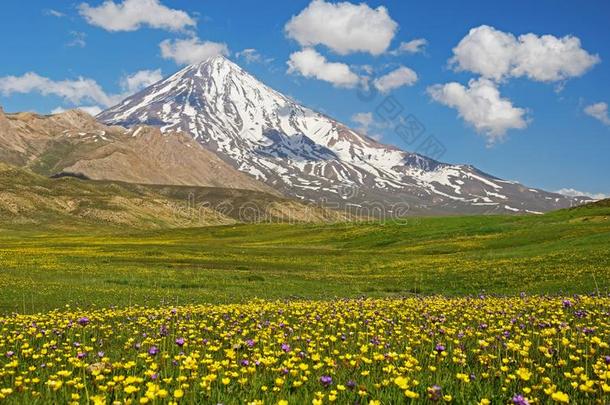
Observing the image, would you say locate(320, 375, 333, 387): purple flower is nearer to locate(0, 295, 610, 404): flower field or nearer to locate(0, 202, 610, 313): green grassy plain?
locate(0, 295, 610, 404): flower field

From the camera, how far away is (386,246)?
91625mm

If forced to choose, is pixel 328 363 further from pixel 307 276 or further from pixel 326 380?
pixel 307 276

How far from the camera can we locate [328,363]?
8156mm

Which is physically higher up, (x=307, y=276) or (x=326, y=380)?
(x=326, y=380)

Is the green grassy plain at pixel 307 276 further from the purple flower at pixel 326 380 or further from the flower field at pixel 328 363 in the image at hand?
the purple flower at pixel 326 380

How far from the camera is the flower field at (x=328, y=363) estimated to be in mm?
6965

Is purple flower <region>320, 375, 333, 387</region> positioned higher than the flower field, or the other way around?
purple flower <region>320, 375, 333, 387</region>

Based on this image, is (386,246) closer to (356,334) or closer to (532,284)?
(532,284)

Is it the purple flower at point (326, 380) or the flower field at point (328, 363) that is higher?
the purple flower at point (326, 380)

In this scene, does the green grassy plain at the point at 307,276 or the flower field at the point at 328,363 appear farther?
the green grassy plain at the point at 307,276

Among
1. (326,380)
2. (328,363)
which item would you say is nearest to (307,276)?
(328,363)

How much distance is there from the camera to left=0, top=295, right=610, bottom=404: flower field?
22.9ft

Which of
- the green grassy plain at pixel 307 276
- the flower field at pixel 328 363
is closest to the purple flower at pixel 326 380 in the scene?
the flower field at pixel 328 363

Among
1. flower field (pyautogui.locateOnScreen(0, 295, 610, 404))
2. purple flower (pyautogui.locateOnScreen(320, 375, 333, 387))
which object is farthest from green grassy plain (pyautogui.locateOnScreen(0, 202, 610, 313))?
purple flower (pyautogui.locateOnScreen(320, 375, 333, 387))
